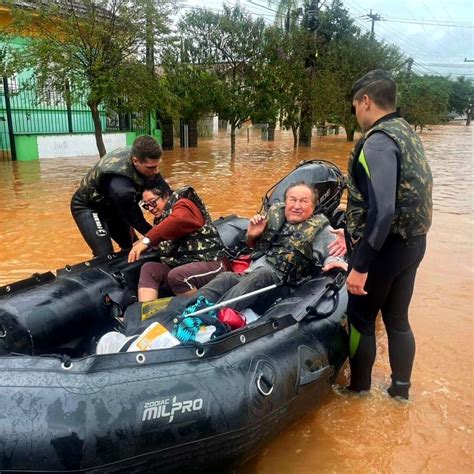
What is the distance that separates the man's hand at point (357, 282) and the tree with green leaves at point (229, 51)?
1428 cm

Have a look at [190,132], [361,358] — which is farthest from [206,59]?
[361,358]

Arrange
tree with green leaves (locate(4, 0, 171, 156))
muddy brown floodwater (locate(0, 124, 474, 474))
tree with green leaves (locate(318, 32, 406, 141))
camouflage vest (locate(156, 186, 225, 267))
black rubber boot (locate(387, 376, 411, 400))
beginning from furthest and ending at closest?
tree with green leaves (locate(318, 32, 406, 141)) < tree with green leaves (locate(4, 0, 171, 156)) < camouflage vest (locate(156, 186, 225, 267)) < black rubber boot (locate(387, 376, 411, 400)) < muddy brown floodwater (locate(0, 124, 474, 474))

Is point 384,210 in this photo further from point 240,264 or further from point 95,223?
point 95,223

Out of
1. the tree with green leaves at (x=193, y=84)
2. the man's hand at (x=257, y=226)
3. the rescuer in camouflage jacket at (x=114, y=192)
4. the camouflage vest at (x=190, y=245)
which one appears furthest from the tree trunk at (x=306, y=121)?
the camouflage vest at (x=190, y=245)

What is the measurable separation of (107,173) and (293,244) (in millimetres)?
1548

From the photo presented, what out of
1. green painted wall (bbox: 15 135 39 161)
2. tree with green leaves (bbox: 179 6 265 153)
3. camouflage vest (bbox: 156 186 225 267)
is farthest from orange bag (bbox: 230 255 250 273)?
tree with green leaves (bbox: 179 6 265 153)

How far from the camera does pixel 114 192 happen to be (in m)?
3.90

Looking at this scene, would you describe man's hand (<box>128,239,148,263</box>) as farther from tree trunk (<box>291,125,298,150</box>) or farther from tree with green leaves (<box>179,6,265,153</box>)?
tree trunk (<box>291,125,298,150</box>)

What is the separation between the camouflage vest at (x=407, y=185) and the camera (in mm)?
2561

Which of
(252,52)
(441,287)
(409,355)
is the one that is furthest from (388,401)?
(252,52)

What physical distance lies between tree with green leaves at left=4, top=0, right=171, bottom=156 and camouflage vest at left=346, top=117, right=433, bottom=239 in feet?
26.3

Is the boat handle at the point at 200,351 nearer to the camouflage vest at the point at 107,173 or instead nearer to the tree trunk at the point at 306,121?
the camouflage vest at the point at 107,173

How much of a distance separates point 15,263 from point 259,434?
4292mm

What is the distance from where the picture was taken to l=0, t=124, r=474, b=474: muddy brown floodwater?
2705 millimetres
